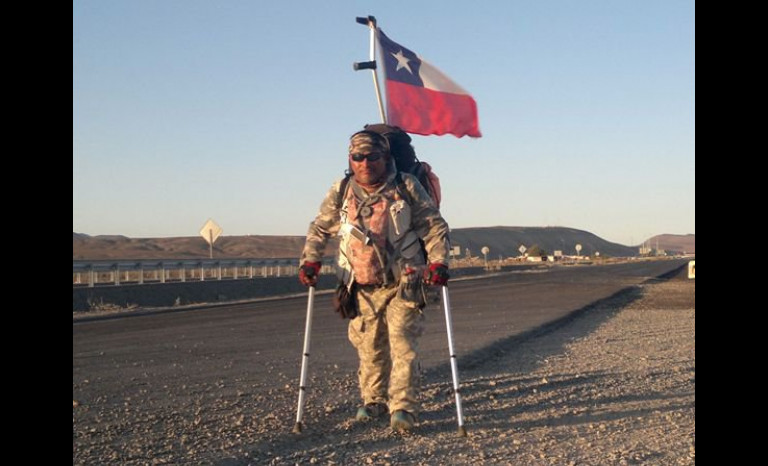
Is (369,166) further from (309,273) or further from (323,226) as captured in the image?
(309,273)

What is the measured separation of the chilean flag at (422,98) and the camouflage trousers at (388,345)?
239cm

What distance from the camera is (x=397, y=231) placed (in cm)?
670

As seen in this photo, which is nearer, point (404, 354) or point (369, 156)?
point (404, 354)

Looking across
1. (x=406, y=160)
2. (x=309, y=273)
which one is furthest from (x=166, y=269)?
(x=309, y=273)

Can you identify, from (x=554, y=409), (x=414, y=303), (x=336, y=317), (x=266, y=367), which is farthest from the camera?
(x=336, y=317)

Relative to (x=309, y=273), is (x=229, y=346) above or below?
below

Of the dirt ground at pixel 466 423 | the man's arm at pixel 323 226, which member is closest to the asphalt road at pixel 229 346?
the dirt ground at pixel 466 423

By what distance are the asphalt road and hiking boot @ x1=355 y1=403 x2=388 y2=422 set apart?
81 cm

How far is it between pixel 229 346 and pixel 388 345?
6113 mm

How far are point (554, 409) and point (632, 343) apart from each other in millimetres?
5961
